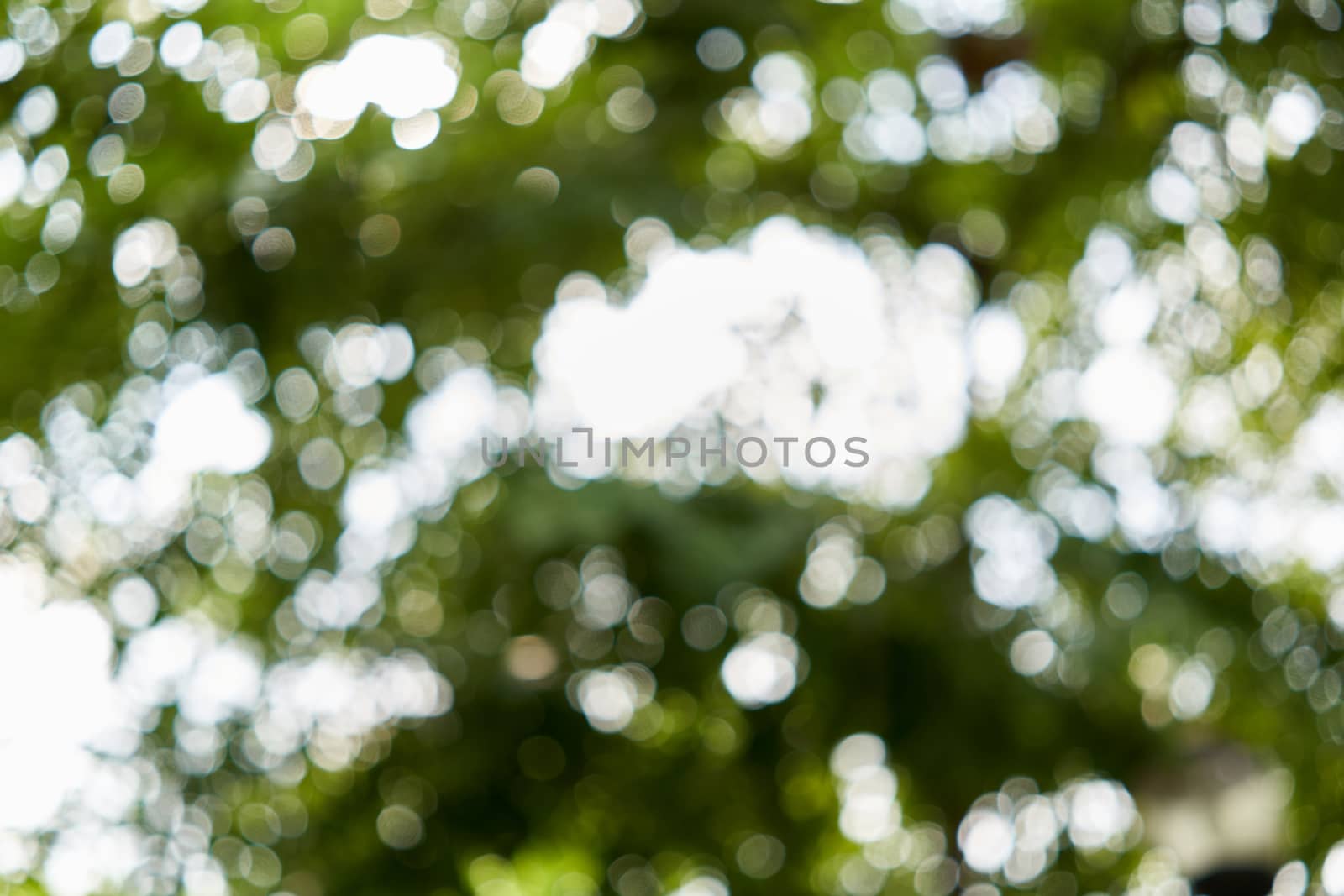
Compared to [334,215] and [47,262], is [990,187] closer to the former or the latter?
[334,215]

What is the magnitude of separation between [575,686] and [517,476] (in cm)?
41

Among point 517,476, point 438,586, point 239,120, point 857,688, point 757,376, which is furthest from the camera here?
point 757,376

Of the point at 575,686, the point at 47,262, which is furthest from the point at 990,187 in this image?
the point at 47,262

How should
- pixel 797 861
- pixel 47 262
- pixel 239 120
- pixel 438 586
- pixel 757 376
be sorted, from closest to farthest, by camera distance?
pixel 239 120 < pixel 47 262 < pixel 797 861 < pixel 438 586 < pixel 757 376

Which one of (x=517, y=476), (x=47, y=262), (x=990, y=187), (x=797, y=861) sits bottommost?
(x=797, y=861)

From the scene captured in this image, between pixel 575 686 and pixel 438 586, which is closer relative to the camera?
pixel 575 686

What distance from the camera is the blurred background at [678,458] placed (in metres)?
1.46

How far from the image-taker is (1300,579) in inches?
95.3

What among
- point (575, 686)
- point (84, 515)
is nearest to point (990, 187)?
point (575, 686)

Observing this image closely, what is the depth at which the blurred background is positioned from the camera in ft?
4.79

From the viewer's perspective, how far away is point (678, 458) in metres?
2.31

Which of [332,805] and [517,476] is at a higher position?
[517,476]
